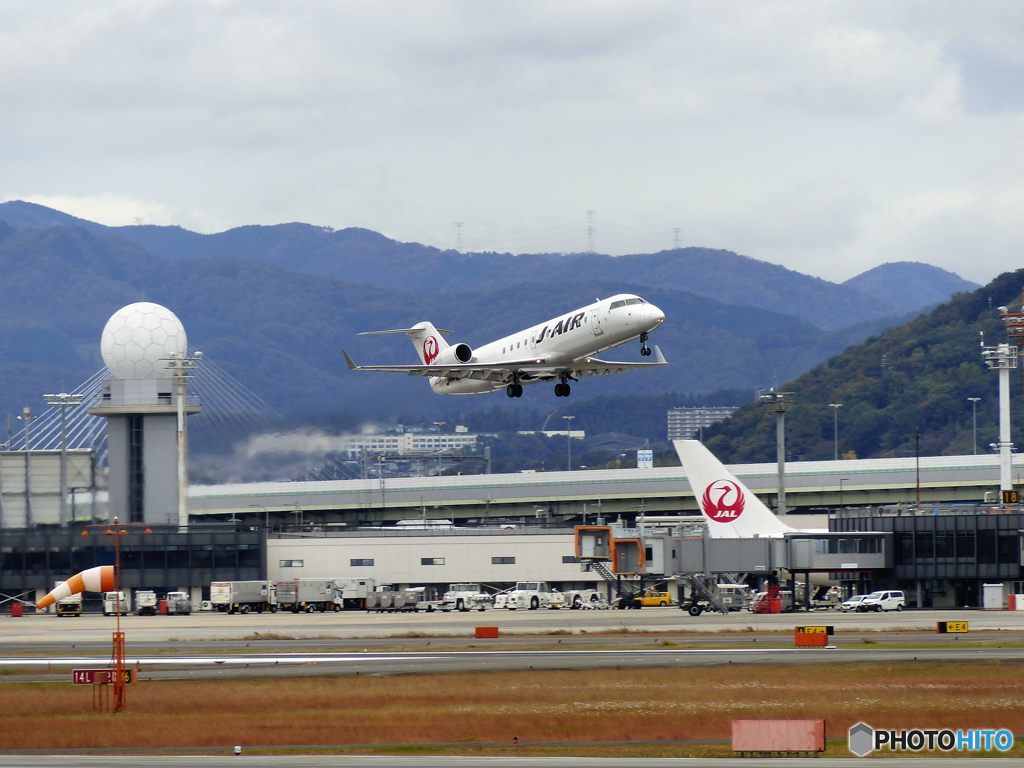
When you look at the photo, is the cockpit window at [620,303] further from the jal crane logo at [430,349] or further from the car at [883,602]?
the car at [883,602]

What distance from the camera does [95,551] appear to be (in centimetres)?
14938

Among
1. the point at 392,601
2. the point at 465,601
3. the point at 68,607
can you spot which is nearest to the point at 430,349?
the point at 392,601

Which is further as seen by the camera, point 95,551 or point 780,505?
point 780,505

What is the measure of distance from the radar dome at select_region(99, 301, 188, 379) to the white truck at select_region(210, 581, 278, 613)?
3993cm

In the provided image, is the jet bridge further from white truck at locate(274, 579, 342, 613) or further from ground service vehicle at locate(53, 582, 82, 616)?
ground service vehicle at locate(53, 582, 82, 616)

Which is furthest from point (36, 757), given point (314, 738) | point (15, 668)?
point (15, 668)

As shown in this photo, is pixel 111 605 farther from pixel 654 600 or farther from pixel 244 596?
pixel 654 600

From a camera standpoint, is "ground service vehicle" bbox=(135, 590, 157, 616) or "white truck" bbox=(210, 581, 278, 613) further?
"ground service vehicle" bbox=(135, 590, 157, 616)

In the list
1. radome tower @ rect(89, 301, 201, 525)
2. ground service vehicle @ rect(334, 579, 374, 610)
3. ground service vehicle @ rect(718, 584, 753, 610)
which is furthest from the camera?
radome tower @ rect(89, 301, 201, 525)

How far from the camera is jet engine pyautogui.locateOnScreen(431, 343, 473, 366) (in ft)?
323

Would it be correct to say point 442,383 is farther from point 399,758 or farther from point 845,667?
point 399,758

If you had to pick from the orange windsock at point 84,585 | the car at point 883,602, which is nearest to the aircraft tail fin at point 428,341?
the car at point 883,602

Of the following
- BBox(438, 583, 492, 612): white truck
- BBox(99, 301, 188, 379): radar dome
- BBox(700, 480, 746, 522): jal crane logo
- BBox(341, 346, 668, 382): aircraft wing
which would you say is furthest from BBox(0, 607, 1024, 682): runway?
BBox(99, 301, 188, 379): radar dome

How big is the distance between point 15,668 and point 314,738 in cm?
3162
